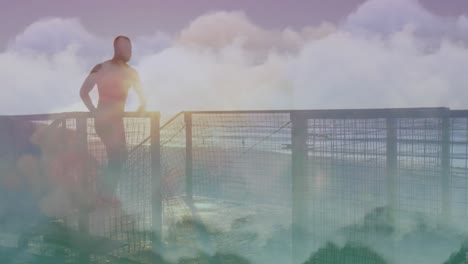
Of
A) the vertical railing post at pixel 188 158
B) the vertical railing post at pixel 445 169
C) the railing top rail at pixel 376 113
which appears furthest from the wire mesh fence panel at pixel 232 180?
the vertical railing post at pixel 445 169

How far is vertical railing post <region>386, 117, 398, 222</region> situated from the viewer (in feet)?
15.5

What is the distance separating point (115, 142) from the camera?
549cm

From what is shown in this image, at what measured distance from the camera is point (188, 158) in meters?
7.74

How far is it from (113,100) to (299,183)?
7.53 ft

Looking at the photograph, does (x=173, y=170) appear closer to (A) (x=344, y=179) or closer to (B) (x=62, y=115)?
(B) (x=62, y=115)

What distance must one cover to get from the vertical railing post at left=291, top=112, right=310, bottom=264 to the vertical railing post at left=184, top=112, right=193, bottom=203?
2.60m

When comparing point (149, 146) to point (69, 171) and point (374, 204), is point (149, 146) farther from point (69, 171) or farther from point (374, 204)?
point (374, 204)

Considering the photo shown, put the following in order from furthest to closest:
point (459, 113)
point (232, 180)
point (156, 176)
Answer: point (232, 180), point (156, 176), point (459, 113)

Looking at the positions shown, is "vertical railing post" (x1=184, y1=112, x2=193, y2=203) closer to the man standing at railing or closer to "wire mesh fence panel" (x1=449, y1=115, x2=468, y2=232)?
the man standing at railing

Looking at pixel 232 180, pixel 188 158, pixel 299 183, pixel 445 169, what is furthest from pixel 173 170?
pixel 445 169

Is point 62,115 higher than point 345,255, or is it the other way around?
point 62,115

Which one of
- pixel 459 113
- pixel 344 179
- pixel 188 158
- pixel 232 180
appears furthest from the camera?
pixel 188 158

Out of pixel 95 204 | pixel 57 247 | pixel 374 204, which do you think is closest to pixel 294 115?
pixel 374 204

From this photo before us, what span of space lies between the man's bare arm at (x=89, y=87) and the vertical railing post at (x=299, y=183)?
228cm
